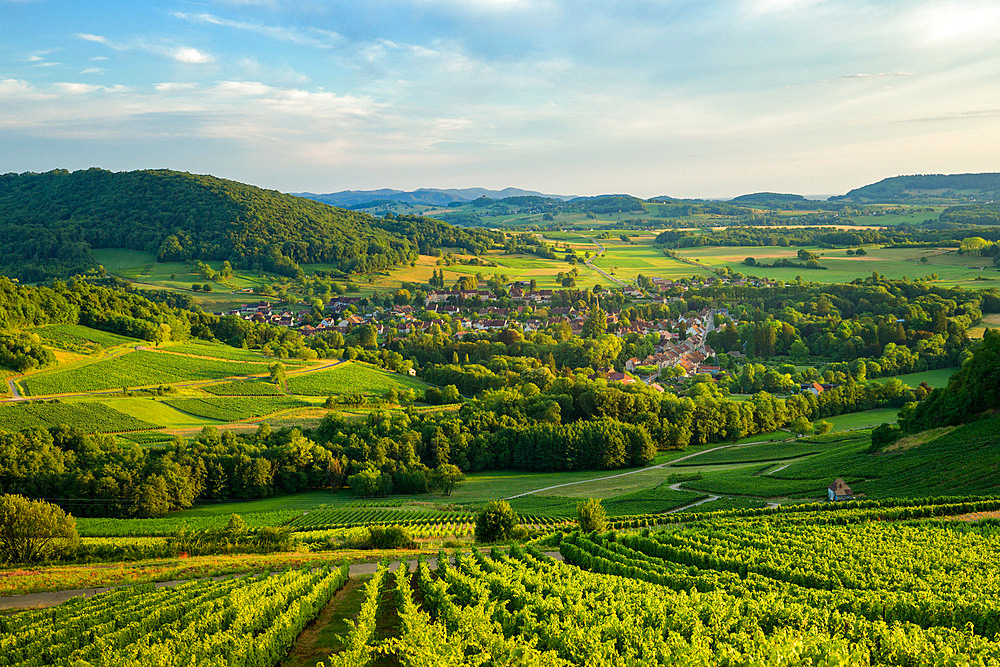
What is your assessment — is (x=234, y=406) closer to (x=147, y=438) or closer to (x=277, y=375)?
(x=277, y=375)

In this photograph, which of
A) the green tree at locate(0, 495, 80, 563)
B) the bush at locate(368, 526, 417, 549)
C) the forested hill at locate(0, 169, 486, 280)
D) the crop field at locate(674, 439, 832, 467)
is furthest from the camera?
the forested hill at locate(0, 169, 486, 280)

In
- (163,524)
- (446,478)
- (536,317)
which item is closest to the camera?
(163,524)

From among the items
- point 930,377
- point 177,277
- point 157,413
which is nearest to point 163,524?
point 157,413

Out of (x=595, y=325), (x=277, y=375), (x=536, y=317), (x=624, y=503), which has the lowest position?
(x=624, y=503)

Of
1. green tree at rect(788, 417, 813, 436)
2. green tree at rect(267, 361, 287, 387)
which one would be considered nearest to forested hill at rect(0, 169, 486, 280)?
green tree at rect(267, 361, 287, 387)

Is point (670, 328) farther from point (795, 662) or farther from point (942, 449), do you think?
point (795, 662)

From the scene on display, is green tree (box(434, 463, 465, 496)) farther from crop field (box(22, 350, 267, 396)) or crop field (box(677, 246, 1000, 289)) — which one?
crop field (box(677, 246, 1000, 289))
